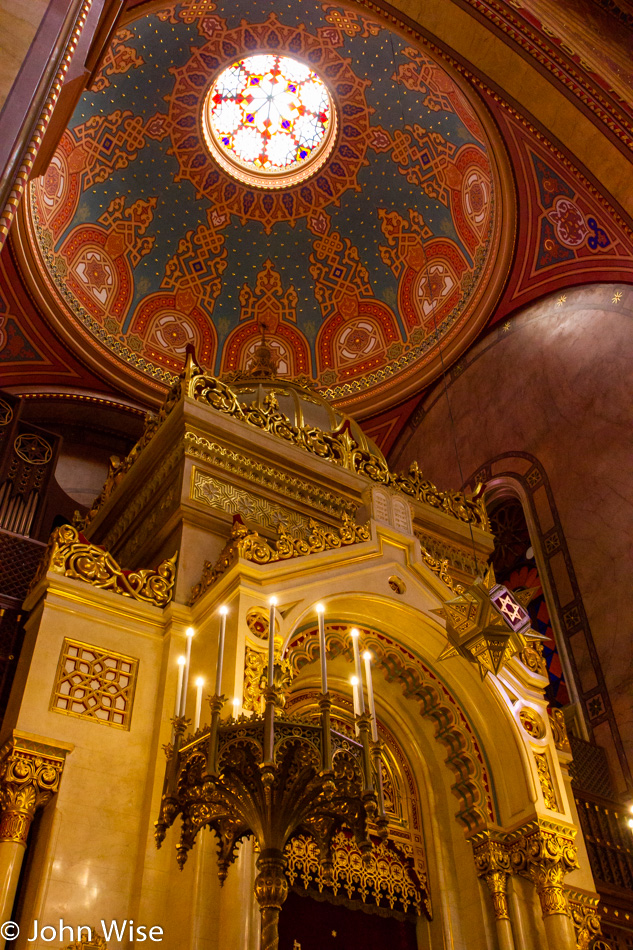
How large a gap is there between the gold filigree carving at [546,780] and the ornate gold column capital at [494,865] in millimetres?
461

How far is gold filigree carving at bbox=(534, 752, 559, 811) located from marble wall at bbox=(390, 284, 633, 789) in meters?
3.14

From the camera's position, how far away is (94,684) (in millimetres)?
5930

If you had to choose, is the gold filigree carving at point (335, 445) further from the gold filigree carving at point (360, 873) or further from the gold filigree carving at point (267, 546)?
the gold filigree carving at point (360, 873)

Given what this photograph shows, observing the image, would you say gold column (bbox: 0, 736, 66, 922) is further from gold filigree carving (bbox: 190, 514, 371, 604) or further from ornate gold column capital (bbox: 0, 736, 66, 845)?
gold filigree carving (bbox: 190, 514, 371, 604)

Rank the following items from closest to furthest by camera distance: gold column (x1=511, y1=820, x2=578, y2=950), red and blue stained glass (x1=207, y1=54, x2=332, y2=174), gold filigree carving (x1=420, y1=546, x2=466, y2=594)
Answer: gold column (x1=511, y1=820, x2=578, y2=950)
gold filigree carving (x1=420, y1=546, x2=466, y2=594)
red and blue stained glass (x1=207, y1=54, x2=332, y2=174)

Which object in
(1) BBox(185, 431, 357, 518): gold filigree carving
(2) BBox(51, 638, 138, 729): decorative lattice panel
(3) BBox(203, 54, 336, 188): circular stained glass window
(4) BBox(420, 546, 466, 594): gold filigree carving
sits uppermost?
(3) BBox(203, 54, 336, 188): circular stained glass window

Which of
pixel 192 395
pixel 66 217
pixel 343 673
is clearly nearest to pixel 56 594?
pixel 343 673

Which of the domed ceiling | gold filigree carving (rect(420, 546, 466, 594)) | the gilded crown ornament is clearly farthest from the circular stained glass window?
→ the gilded crown ornament

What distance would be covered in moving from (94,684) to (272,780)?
2.28 m

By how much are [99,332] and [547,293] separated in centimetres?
741

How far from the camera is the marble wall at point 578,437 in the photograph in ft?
32.4

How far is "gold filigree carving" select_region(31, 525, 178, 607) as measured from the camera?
20.9 ft

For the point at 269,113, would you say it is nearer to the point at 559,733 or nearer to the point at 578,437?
the point at 578,437

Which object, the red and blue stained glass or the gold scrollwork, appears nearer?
the gold scrollwork
